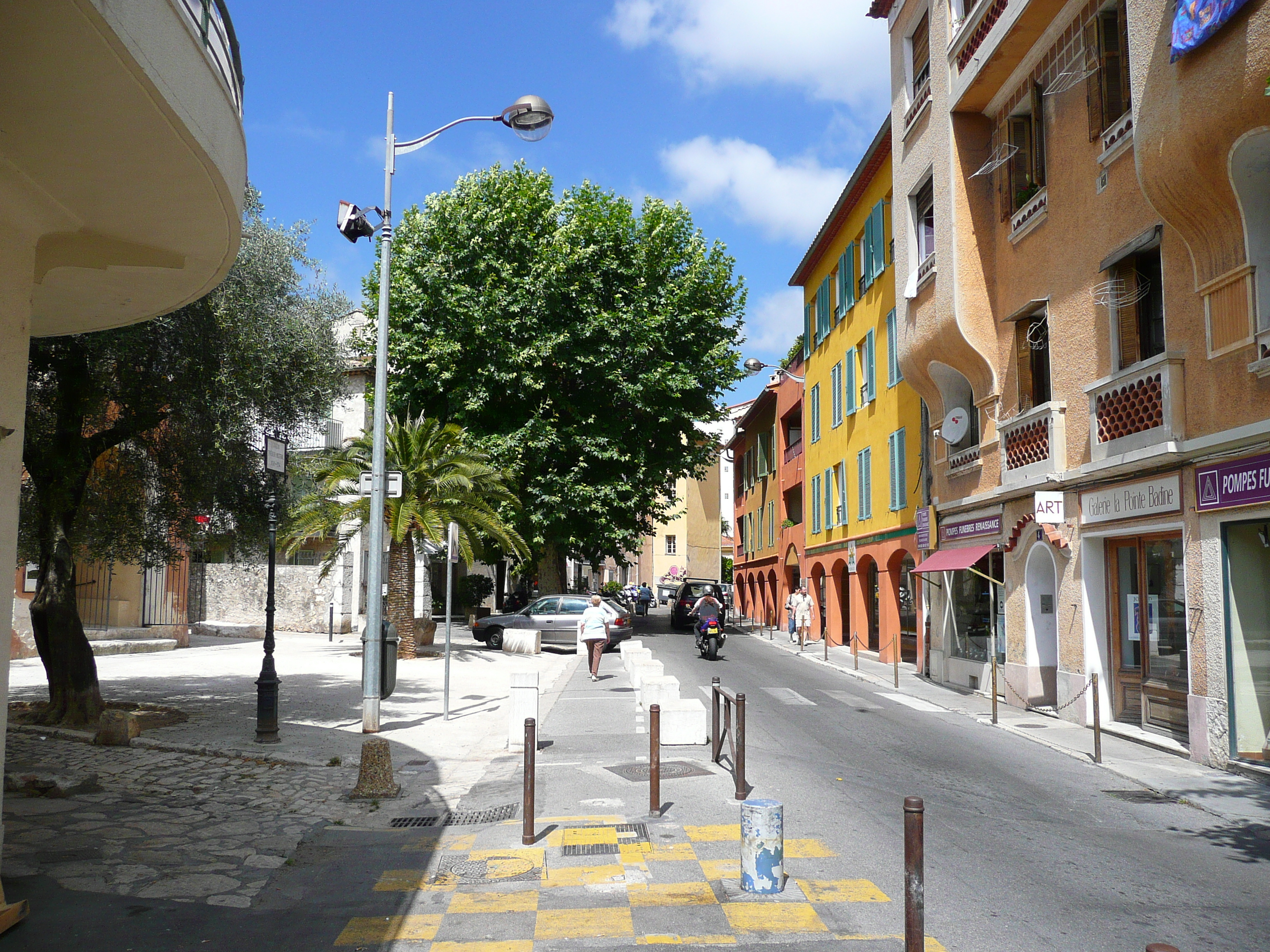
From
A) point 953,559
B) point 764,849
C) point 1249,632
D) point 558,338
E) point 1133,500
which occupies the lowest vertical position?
point 764,849

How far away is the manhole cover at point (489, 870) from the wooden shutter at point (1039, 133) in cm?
1310

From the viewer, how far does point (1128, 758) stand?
11.1 metres

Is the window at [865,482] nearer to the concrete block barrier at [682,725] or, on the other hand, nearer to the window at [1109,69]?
the window at [1109,69]

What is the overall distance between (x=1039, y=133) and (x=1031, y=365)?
3.60 metres

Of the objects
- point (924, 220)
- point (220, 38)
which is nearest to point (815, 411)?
point (924, 220)

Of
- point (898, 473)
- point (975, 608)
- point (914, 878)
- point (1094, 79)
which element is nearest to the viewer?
point (914, 878)

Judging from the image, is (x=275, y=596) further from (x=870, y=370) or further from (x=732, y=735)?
(x=732, y=735)

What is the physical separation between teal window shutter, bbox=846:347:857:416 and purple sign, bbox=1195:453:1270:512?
56.2 feet

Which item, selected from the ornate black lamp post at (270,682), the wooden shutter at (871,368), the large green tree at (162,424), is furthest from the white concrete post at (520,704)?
the wooden shutter at (871,368)

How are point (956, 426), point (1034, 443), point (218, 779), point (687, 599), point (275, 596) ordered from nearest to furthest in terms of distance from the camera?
point (218, 779) → point (1034, 443) → point (956, 426) → point (275, 596) → point (687, 599)

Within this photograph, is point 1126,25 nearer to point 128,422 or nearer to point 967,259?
point 967,259

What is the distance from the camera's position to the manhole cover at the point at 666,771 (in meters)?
9.46

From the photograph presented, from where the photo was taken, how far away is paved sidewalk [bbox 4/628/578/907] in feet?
21.6

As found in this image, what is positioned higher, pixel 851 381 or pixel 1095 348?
pixel 851 381
